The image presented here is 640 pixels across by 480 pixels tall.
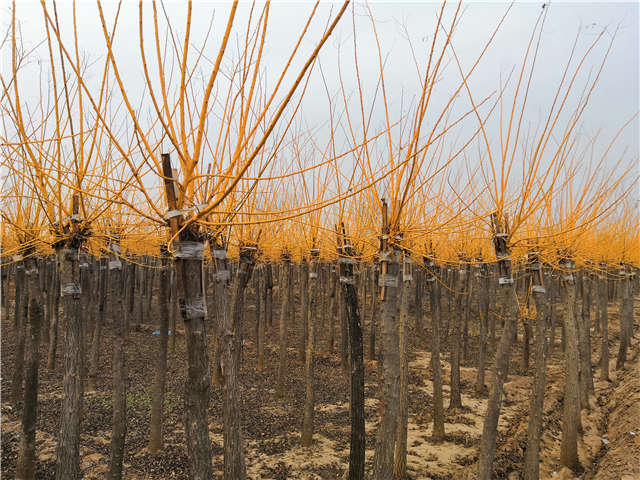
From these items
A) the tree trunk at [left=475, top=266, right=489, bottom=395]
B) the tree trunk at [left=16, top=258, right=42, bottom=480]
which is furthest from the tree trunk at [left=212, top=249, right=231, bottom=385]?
the tree trunk at [left=475, top=266, right=489, bottom=395]

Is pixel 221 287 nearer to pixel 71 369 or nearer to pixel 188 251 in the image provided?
pixel 71 369

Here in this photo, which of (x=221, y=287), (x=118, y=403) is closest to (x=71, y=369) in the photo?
(x=118, y=403)

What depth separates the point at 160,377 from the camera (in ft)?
17.2

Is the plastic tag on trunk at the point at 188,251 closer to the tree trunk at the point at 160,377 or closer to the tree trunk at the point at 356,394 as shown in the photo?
the tree trunk at the point at 356,394

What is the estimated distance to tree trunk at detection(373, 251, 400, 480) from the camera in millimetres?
3496

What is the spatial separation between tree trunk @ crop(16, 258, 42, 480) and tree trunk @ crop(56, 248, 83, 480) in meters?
1.10

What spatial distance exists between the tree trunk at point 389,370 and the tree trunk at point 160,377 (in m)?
3.09

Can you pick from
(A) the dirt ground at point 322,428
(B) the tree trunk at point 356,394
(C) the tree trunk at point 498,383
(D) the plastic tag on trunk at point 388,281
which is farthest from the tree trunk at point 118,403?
(C) the tree trunk at point 498,383

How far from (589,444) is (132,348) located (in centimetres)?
1108

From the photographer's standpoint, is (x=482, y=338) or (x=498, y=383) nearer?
(x=498, y=383)

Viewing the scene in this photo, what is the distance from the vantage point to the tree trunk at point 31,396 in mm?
4176

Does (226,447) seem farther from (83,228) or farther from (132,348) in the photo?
(132,348)

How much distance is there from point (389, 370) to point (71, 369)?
2.78m

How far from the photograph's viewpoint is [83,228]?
11.2ft
